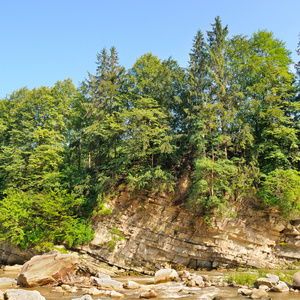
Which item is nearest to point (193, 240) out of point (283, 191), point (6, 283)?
point (283, 191)

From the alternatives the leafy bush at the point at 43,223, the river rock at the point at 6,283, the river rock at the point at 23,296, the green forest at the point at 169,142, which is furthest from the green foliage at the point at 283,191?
the river rock at the point at 6,283

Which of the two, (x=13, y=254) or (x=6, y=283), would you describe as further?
(x=13, y=254)

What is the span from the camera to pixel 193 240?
20.5 m

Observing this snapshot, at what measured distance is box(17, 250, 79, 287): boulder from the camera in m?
13.2

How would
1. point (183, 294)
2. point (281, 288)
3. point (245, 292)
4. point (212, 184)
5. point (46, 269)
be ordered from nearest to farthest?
point (245, 292) → point (281, 288) → point (183, 294) → point (46, 269) → point (212, 184)

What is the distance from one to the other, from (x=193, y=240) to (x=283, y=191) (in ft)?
24.5

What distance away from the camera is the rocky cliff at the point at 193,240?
779 inches

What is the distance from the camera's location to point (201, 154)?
71.3 ft

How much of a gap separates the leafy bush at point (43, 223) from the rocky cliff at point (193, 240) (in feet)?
5.40

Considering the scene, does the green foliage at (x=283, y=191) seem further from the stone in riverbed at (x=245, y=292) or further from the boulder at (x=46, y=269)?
the boulder at (x=46, y=269)

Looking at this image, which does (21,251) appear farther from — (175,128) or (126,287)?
(175,128)

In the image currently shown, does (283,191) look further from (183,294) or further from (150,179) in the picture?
(183,294)

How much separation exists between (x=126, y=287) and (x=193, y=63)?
807 inches

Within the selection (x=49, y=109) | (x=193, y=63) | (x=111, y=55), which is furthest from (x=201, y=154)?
(x=49, y=109)
